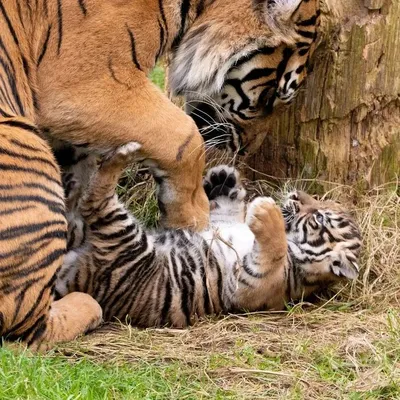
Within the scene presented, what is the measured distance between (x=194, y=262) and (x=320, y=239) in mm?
692

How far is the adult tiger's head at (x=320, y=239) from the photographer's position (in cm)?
514

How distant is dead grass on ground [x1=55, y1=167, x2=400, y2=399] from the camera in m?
4.03

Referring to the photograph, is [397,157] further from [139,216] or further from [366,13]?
[139,216]

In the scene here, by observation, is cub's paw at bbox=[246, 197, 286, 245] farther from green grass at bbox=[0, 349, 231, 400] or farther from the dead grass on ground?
green grass at bbox=[0, 349, 231, 400]

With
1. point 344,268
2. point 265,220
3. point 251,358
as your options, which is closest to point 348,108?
point 344,268

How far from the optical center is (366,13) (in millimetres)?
5473

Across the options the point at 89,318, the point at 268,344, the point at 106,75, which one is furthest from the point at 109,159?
the point at 268,344

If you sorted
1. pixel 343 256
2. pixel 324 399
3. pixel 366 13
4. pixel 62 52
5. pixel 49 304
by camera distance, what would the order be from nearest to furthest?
pixel 324 399, pixel 49 304, pixel 62 52, pixel 343 256, pixel 366 13

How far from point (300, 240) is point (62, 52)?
163cm

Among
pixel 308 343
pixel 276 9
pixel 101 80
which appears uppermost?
pixel 276 9

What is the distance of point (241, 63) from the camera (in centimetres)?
521

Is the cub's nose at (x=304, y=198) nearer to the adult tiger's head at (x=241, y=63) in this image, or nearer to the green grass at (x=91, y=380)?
the adult tiger's head at (x=241, y=63)

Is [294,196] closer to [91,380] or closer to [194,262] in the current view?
[194,262]

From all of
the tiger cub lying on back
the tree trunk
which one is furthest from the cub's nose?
the tree trunk
